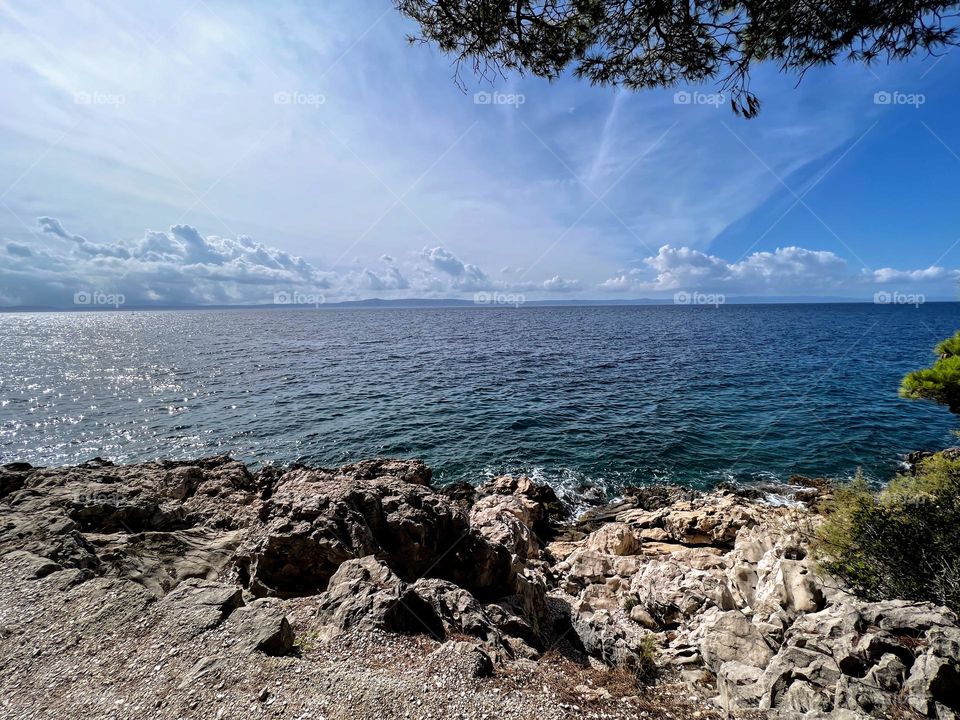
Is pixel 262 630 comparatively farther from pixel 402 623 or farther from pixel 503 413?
pixel 503 413

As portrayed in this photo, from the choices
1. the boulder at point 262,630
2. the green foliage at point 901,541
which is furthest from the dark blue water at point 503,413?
the boulder at point 262,630

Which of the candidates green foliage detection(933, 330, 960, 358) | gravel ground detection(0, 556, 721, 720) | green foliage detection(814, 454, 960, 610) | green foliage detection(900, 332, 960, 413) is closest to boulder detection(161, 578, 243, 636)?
gravel ground detection(0, 556, 721, 720)

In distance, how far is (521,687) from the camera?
629 centimetres

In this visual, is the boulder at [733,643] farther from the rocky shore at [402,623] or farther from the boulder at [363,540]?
the boulder at [363,540]

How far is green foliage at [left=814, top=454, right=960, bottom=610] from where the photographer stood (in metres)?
8.76

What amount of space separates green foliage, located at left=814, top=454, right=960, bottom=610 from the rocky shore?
77 centimetres

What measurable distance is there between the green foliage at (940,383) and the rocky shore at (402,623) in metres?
5.54

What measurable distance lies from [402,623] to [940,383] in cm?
1630

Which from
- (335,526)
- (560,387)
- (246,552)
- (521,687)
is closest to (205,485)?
(246,552)

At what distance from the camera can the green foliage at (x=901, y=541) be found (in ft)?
28.7

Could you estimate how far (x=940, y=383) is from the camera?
1177 centimetres

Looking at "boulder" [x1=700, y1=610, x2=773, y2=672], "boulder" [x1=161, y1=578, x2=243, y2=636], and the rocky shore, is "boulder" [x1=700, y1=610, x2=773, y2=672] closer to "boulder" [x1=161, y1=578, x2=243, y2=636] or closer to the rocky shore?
the rocky shore

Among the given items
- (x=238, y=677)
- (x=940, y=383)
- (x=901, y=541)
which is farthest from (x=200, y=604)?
(x=940, y=383)

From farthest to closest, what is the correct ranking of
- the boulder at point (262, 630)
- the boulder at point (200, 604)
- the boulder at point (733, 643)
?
the boulder at point (733, 643) < the boulder at point (200, 604) < the boulder at point (262, 630)
